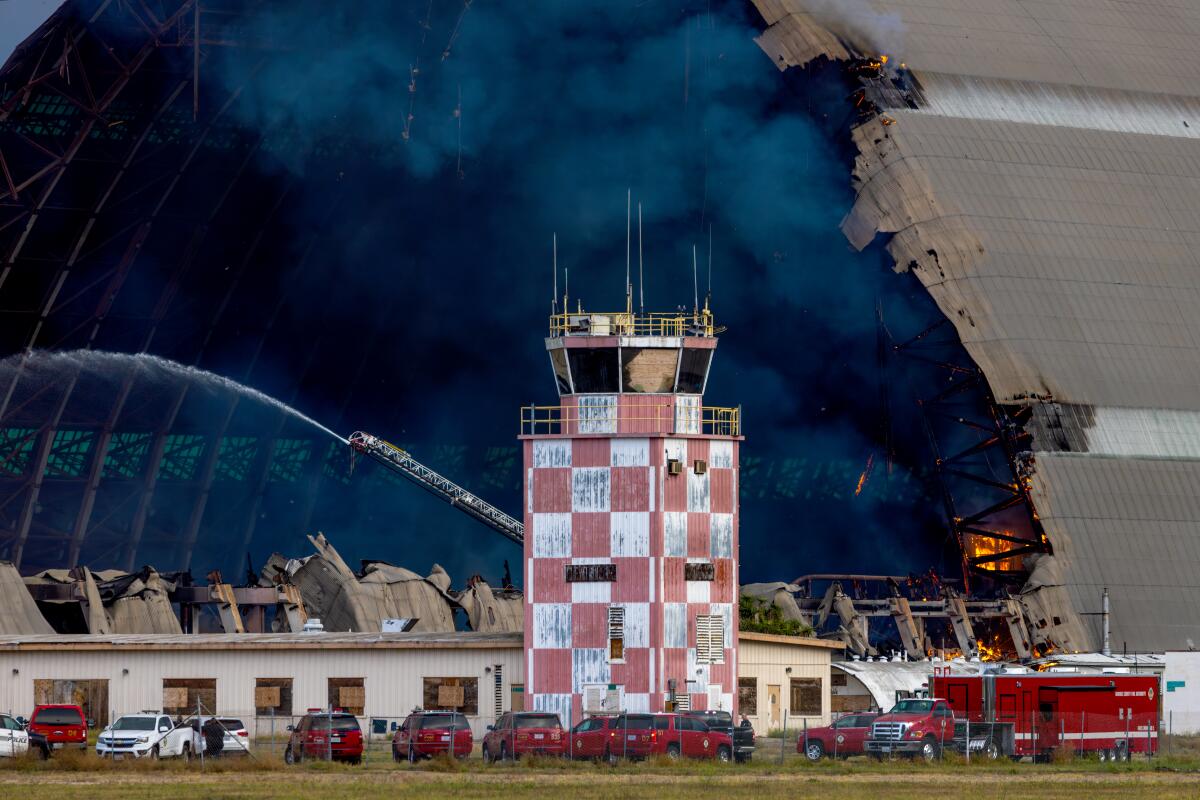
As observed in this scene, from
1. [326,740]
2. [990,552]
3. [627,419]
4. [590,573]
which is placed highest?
[627,419]

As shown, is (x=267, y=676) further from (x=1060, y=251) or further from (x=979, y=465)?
(x=1060, y=251)

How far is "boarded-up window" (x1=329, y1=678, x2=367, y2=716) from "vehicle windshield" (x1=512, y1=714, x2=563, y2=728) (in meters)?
11.1

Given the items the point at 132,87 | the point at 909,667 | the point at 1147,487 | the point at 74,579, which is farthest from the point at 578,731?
the point at 132,87

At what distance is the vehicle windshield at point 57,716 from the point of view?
2549 inches

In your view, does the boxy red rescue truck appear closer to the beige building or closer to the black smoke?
the beige building

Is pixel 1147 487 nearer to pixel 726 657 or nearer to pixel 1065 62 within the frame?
pixel 1065 62

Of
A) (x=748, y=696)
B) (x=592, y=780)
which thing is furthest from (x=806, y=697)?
(x=592, y=780)

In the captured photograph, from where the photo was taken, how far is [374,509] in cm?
13200

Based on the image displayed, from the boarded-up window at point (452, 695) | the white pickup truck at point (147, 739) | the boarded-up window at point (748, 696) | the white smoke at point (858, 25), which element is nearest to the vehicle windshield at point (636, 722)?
the boarded-up window at point (452, 695)

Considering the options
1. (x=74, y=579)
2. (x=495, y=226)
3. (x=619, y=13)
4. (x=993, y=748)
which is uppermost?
(x=619, y=13)

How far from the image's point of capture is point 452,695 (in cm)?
7312

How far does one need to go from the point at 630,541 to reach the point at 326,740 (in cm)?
1071

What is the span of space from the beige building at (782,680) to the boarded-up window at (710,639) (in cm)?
640

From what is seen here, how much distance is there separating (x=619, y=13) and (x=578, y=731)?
56.8 m
